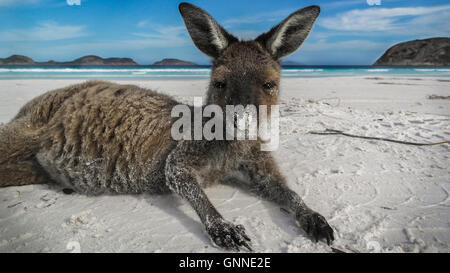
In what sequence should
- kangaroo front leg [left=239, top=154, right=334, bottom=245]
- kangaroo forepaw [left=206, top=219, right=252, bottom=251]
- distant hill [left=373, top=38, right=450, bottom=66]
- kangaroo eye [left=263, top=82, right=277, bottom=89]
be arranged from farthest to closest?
1. distant hill [left=373, top=38, right=450, bottom=66]
2. kangaroo eye [left=263, top=82, right=277, bottom=89]
3. kangaroo front leg [left=239, top=154, right=334, bottom=245]
4. kangaroo forepaw [left=206, top=219, right=252, bottom=251]

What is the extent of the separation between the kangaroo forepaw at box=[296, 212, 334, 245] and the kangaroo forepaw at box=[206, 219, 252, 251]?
505 millimetres

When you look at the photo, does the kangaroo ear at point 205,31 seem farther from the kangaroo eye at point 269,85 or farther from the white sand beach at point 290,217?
the white sand beach at point 290,217

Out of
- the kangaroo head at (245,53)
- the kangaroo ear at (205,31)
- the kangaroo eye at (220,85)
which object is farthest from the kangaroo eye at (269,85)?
the kangaroo ear at (205,31)

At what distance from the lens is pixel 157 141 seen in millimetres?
2971

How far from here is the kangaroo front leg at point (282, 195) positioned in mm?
2129

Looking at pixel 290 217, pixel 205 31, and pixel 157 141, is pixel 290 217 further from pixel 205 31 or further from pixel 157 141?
pixel 205 31

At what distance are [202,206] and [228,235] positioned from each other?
Result: 1.26 feet

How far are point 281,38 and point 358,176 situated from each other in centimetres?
179

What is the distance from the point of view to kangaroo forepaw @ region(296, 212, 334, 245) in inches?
82.2

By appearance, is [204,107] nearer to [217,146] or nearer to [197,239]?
[217,146]

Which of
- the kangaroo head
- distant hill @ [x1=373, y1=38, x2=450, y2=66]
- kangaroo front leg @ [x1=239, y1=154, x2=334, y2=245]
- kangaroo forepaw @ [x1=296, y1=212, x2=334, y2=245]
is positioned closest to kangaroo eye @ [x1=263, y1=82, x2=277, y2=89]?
the kangaroo head

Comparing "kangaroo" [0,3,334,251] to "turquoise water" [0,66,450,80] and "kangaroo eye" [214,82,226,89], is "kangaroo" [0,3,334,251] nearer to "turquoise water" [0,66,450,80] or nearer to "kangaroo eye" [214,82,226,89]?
"kangaroo eye" [214,82,226,89]

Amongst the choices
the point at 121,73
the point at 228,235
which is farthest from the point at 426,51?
the point at 121,73

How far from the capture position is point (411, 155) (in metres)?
3.79
